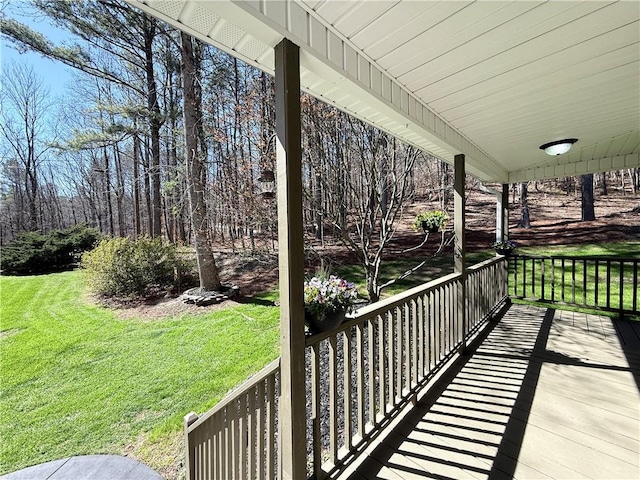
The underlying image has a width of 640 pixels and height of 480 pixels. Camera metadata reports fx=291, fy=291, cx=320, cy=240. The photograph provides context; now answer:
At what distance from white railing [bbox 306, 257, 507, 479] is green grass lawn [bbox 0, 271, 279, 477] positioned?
1.61 meters

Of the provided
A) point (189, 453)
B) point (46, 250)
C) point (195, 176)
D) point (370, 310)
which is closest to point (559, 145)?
point (370, 310)

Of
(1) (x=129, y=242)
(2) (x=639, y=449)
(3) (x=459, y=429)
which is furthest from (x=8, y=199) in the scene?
(2) (x=639, y=449)

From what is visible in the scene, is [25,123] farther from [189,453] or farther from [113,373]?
[189,453]

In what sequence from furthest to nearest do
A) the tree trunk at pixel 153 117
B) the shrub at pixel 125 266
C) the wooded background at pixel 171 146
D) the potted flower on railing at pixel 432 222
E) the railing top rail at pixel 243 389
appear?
the tree trunk at pixel 153 117 → the shrub at pixel 125 266 → the wooded background at pixel 171 146 → the potted flower on railing at pixel 432 222 → the railing top rail at pixel 243 389

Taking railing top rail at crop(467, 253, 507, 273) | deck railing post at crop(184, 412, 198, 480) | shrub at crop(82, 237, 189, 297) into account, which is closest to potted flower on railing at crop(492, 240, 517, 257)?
railing top rail at crop(467, 253, 507, 273)

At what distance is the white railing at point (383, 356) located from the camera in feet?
5.75

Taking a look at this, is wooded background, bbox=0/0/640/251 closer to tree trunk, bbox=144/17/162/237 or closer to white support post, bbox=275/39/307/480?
tree trunk, bbox=144/17/162/237

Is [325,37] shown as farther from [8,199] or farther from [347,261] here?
[8,199]

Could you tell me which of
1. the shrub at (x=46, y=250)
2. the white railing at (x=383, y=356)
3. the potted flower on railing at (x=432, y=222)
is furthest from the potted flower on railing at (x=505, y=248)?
the shrub at (x=46, y=250)

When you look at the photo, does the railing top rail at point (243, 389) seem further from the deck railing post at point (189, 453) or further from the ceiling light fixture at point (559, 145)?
the ceiling light fixture at point (559, 145)

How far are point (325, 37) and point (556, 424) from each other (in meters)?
3.03

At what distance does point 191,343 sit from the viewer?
514 cm

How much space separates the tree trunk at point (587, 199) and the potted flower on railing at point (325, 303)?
16.9 m

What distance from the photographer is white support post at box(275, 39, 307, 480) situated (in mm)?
1352
